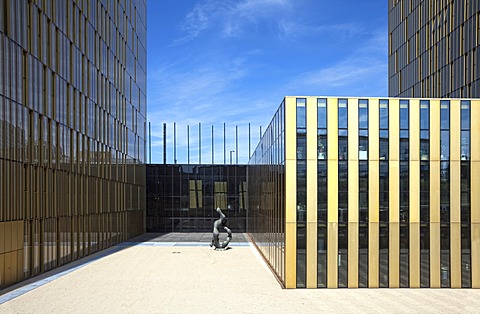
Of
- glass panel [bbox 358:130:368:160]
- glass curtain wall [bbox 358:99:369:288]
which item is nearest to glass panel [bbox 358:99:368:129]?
glass curtain wall [bbox 358:99:369:288]

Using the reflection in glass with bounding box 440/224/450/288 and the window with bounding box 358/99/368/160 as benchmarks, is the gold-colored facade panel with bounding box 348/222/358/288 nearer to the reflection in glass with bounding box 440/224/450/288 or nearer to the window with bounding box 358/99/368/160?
the window with bounding box 358/99/368/160

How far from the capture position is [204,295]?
22969mm

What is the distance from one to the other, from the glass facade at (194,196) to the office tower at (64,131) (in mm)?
7426

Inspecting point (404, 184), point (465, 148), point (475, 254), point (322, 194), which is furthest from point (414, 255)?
point (465, 148)

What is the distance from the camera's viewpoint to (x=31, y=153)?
27109 mm

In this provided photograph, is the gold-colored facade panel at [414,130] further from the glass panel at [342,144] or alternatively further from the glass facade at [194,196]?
the glass facade at [194,196]

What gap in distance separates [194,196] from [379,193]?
37.0 meters

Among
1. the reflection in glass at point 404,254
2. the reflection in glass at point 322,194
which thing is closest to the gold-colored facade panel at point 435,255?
the reflection in glass at point 404,254

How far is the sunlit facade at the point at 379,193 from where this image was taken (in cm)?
2433

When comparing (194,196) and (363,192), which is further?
(194,196)

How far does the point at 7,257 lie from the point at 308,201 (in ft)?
47.5

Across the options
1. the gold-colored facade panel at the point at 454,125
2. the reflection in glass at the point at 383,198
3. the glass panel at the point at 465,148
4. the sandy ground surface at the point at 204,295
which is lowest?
the sandy ground surface at the point at 204,295

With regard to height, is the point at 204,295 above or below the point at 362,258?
below

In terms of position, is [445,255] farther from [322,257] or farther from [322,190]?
[322,190]
